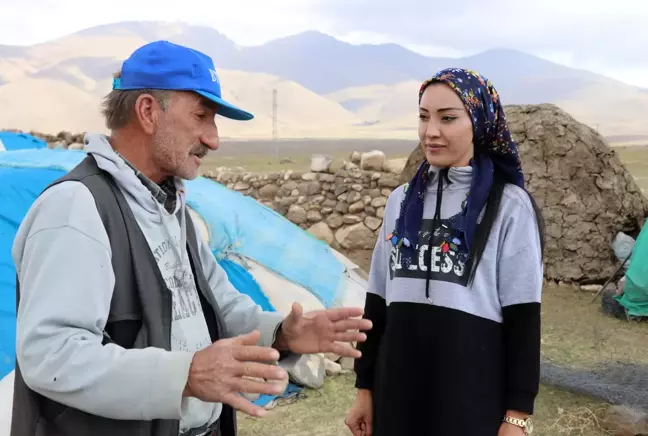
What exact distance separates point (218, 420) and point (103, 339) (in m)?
0.60

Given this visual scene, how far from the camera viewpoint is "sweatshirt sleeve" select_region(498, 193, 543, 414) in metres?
1.79

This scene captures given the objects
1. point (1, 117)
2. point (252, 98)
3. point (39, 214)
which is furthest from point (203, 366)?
point (252, 98)

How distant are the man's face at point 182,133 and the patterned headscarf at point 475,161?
74cm

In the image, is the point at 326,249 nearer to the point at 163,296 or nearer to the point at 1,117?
→ the point at 163,296

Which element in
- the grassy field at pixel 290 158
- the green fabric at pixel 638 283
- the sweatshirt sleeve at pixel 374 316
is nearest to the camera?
the sweatshirt sleeve at pixel 374 316

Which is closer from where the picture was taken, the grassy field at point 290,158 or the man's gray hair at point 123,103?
the man's gray hair at point 123,103

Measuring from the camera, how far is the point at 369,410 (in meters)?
2.13

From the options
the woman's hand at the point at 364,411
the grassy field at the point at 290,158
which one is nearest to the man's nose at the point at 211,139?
the woman's hand at the point at 364,411

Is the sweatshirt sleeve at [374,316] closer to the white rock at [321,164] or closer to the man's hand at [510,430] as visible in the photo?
the man's hand at [510,430]

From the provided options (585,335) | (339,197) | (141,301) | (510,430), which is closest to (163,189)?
(141,301)

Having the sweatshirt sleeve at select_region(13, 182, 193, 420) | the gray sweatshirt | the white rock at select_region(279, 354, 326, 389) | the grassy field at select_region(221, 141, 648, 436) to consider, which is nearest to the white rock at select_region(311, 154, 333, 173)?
the grassy field at select_region(221, 141, 648, 436)

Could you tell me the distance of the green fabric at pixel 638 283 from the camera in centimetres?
609

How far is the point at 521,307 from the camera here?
179 cm

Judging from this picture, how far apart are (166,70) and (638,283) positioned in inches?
233
